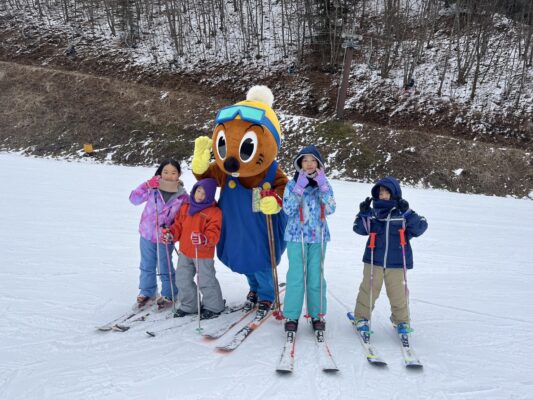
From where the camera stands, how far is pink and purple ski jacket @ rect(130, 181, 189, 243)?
405 centimetres

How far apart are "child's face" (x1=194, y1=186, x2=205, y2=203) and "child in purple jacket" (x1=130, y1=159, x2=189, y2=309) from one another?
0.29 meters

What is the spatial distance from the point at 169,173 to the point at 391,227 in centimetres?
227

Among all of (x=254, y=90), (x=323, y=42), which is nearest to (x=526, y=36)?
(x=323, y=42)

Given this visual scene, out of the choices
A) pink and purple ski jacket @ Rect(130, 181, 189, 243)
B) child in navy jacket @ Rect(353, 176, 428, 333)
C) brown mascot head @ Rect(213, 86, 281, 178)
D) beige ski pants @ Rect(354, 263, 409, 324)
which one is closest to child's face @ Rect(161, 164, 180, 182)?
pink and purple ski jacket @ Rect(130, 181, 189, 243)

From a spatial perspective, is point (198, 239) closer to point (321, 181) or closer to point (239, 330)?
point (239, 330)

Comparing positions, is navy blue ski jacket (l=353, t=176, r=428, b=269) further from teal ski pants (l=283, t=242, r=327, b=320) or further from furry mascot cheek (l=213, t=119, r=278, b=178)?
furry mascot cheek (l=213, t=119, r=278, b=178)

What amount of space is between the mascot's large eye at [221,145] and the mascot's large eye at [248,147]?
7.0 inches

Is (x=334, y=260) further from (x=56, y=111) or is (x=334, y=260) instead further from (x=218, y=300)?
(x=56, y=111)

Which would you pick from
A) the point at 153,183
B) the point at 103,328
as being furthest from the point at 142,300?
the point at 153,183

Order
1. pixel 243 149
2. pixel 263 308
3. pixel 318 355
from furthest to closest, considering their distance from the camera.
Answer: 1. pixel 263 308
2. pixel 243 149
3. pixel 318 355

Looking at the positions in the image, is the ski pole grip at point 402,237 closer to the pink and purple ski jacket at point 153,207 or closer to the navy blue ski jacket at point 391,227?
the navy blue ski jacket at point 391,227

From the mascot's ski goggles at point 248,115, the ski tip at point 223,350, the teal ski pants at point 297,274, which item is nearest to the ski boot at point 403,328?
the teal ski pants at point 297,274

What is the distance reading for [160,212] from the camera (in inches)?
160

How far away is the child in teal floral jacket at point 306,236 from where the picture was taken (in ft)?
11.7
